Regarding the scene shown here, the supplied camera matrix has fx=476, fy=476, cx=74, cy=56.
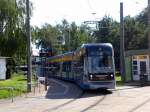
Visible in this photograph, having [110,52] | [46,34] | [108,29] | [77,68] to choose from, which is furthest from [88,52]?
[46,34]

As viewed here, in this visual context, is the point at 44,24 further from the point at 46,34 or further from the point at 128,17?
the point at 128,17

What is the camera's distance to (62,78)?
4972cm

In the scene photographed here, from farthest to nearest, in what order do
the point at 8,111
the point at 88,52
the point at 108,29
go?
the point at 108,29 < the point at 88,52 < the point at 8,111

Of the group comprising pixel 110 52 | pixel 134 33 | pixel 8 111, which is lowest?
pixel 8 111

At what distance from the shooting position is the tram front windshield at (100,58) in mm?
29562

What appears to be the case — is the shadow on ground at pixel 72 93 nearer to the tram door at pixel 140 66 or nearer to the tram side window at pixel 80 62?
the tram side window at pixel 80 62

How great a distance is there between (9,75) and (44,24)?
195 ft

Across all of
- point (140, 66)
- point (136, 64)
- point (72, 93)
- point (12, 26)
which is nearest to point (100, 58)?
point (72, 93)

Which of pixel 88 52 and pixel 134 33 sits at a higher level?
pixel 134 33

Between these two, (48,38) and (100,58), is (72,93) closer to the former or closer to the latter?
(100,58)

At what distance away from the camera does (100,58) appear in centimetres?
2969

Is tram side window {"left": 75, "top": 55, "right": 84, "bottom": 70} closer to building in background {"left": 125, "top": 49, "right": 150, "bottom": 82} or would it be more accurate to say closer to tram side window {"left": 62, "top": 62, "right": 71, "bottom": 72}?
tram side window {"left": 62, "top": 62, "right": 71, "bottom": 72}

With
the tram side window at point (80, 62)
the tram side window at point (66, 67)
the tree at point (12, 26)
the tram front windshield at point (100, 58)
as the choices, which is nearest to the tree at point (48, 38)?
the tram side window at point (66, 67)

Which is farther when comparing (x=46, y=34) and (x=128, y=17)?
(x=46, y=34)
